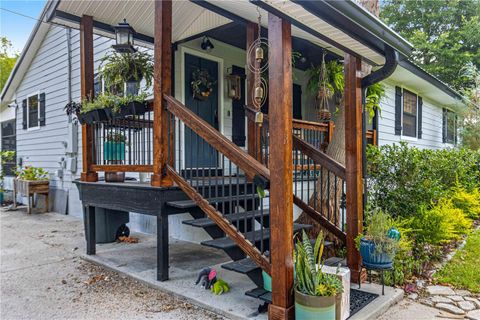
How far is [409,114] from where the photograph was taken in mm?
9602

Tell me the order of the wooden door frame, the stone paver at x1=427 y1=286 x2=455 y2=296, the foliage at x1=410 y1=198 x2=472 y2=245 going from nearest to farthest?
the stone paver at x1=427 y1=286 x2=455 y2=296, the foliage at x1=410 y1=198 x2=472 y2=245, the wooden door frame

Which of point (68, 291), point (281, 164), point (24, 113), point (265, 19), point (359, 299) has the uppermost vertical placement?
point (265, 19)

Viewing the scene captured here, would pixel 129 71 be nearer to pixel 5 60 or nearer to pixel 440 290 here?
pixel 440 290

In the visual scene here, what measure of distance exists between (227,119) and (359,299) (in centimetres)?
404

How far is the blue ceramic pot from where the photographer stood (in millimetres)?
3051

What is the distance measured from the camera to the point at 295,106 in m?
7.59

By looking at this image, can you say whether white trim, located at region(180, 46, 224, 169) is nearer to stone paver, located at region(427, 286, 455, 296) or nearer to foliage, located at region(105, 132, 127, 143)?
foliage, located at region(105, 132, 127, 143)

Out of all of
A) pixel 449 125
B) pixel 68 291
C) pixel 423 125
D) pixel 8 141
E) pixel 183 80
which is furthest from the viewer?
pixel 449 125

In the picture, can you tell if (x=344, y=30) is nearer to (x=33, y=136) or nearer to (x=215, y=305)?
(x=215, y=305)

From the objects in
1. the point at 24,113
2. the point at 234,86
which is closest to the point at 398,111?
the point at 234,86

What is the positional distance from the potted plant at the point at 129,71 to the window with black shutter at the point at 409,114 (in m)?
7.28

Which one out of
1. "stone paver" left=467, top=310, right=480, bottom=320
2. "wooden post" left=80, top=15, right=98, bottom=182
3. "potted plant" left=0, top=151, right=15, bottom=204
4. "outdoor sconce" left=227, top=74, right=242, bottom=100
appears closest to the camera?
"stone paver" left=467, top=310, right=480, bottom=320

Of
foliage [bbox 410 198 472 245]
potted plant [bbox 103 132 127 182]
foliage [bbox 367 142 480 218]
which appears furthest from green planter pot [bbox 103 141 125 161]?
foliage [bbox 410 198 472 245]

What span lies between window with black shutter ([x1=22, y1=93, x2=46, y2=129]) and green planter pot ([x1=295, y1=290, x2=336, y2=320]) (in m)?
9.29
